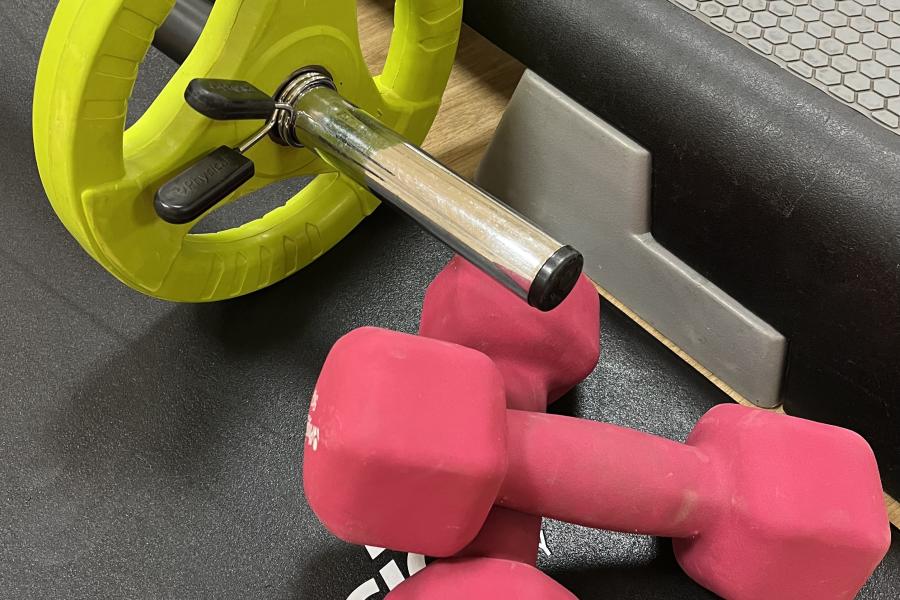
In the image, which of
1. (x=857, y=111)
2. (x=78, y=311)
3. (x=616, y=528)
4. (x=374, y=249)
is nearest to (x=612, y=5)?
(x=857, y=111)

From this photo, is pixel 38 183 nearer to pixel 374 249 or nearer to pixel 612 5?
pixel 374 249

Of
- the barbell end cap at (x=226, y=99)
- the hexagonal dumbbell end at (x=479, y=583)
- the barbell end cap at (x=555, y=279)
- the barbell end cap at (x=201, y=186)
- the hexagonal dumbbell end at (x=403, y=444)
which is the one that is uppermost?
the barbell end cap at (x=226, y=99)

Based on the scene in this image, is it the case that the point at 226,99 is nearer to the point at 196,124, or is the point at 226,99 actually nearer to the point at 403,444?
the point at 196,124

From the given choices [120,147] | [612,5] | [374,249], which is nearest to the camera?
[120,147]

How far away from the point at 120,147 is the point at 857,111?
1.79 ft

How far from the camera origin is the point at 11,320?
0.81 meters

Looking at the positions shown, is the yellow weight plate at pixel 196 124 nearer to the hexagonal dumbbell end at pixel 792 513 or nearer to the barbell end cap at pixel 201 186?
the barbell end cap at pixel 201 186

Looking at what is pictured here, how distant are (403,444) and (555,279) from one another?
14cm

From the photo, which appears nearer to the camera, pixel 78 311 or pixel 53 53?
pixel 53 53

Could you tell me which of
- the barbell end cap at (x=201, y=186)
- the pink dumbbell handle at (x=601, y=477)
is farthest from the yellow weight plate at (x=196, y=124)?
the pink dumbbell handle at (x=601, y=477)

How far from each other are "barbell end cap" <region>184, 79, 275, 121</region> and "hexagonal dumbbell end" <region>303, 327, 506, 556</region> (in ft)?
0.59

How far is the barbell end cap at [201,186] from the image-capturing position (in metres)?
0.61

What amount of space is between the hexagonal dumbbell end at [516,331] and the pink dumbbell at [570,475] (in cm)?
8

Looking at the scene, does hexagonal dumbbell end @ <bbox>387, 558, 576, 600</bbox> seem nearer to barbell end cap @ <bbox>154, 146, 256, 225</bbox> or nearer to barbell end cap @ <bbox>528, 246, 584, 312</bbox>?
barbell end cap @ <bbox>528, 246, 584, 312</bbox>
